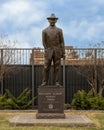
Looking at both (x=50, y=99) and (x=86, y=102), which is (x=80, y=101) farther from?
(x=50, y=99)

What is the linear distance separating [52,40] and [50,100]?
2240 mm

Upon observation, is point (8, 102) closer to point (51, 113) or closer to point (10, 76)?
point (10, 76)

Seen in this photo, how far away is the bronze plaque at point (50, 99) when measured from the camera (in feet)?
64.6

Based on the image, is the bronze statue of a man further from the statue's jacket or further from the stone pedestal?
the stone pedestal

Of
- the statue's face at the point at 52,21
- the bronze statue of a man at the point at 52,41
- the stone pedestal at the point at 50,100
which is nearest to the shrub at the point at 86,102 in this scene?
the stone pedestal at the point at 50,100

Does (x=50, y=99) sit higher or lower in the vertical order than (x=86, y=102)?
higher

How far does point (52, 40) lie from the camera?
19672 mm

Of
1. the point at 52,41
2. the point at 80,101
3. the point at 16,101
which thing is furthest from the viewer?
the point at 16,101

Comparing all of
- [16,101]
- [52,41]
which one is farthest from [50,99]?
[16,101]

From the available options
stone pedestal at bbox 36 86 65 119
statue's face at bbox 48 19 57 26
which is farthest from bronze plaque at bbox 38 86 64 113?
statue's face at bbox 48 19 57 26

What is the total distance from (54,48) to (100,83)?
978cm

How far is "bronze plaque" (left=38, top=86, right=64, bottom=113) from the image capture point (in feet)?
64.6

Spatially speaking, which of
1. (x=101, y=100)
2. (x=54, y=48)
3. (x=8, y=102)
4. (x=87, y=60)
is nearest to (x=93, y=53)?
(x=87, y=60)

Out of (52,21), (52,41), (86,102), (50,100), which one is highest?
(52,21)
